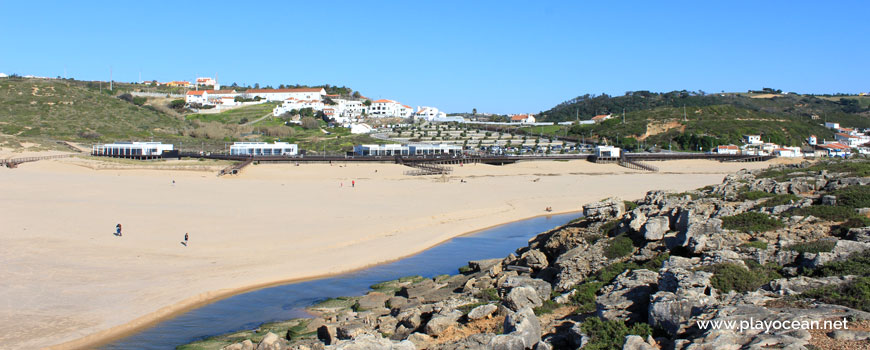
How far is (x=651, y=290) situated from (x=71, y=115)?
9932cm

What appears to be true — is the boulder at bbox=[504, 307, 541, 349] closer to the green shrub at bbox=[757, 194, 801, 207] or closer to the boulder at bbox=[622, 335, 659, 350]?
the boulder at bbox=[622, 335, 659, 350]

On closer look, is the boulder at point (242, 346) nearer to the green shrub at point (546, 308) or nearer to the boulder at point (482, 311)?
the boulder at point (482, 311)

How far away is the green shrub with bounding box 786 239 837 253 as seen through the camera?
15297mm

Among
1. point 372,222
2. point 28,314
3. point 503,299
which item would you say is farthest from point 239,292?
point 372,222

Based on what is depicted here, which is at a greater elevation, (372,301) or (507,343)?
(507,343)

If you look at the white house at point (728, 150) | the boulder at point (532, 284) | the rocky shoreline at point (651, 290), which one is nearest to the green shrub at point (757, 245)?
the rocky shoreline at point (651, 290)

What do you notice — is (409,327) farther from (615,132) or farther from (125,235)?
(615,132)

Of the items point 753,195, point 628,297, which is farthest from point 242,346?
point 753,195

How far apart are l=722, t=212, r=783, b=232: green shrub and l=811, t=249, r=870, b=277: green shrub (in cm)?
417

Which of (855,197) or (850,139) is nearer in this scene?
(855,197)

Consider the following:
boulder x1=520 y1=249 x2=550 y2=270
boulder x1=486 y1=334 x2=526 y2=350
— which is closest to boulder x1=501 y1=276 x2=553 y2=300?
boulder x1=520 y1=249 x2=550 y2=270

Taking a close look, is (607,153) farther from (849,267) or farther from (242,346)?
(242,346)

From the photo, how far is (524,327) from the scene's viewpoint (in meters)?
12.2

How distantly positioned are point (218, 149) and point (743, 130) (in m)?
Answer: 77.0
